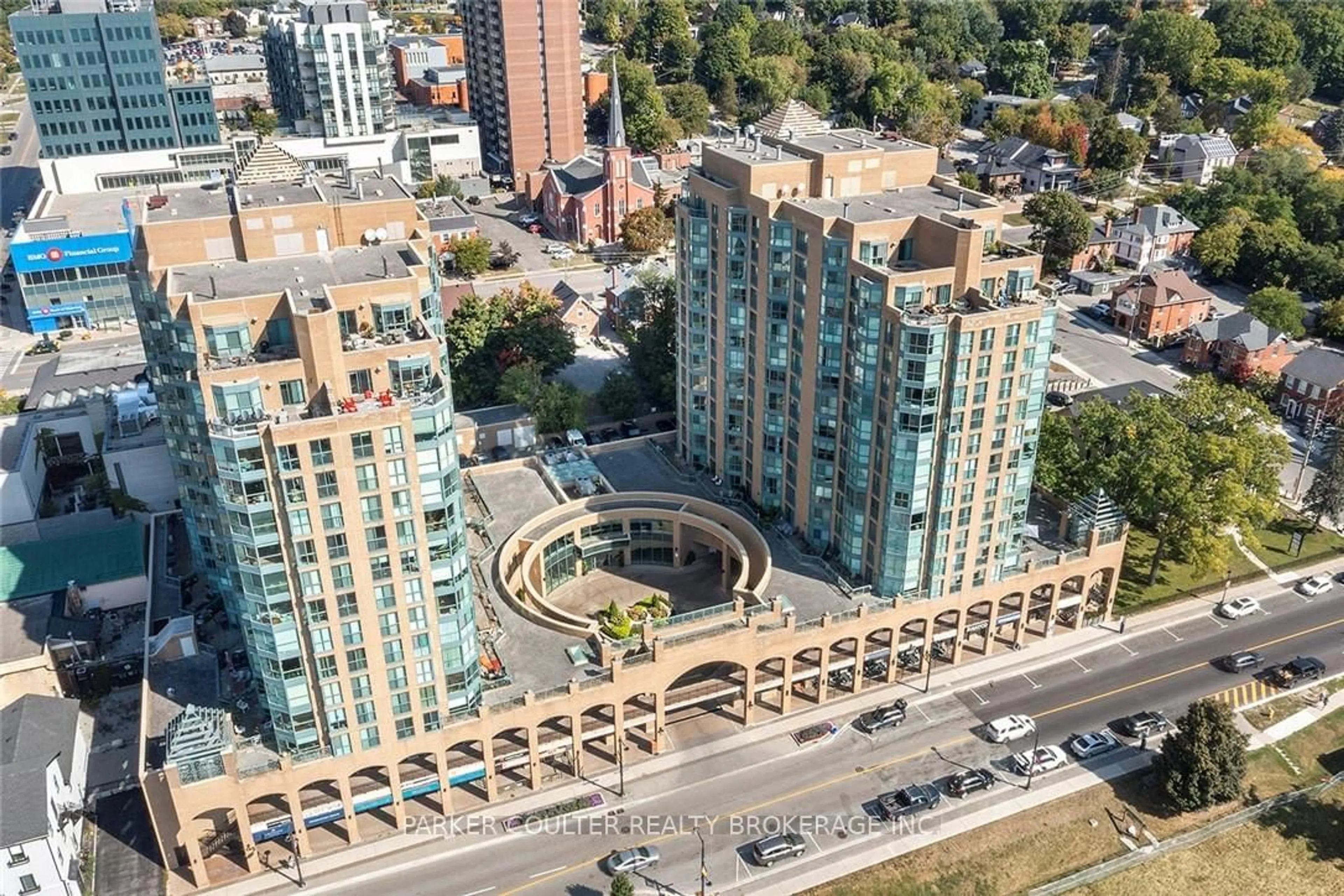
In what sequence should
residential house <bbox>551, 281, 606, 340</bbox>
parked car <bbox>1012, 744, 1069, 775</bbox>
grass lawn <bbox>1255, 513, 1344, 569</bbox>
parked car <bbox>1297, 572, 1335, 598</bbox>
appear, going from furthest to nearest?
1. residential house <bbox>551, 281, 606, 340</bbox>
2. grass lawn <bbox>1255, 513, 1344, 569</bbox>
3. parked car <bbox>1297, 572, 1335, 598</bbox>
4. parked car <bbox>1012, 744, 1069, 775</bbox>

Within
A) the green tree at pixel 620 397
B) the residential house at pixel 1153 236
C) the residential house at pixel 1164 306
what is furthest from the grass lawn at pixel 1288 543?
the residential house at pixel 1153 236

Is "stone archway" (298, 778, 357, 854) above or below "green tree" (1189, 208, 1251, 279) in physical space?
below

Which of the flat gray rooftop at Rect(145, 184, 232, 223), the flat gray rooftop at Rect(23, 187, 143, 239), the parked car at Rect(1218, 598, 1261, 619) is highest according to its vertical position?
the flat gray rooftop at Rect(145, 184, 232, 223)

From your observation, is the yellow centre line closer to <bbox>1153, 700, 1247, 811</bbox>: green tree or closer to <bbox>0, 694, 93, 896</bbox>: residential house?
<bbox>1153, 700, 1247, 811</bbox>: green tree

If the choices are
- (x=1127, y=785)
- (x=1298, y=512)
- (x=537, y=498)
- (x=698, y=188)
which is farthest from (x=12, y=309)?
(x=1298, y=512)

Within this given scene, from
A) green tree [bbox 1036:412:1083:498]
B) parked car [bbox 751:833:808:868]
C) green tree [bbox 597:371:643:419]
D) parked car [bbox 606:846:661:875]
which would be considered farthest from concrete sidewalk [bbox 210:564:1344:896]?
green tree [bbox 597:371:643:419]

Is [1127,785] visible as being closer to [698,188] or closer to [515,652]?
[515,652]
